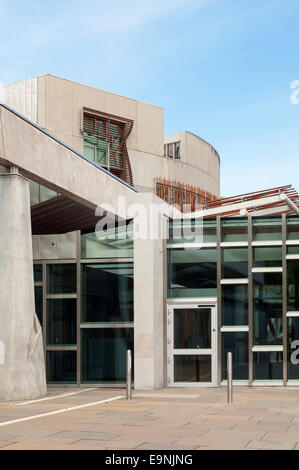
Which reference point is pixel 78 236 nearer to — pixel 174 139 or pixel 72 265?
pixel 72 265

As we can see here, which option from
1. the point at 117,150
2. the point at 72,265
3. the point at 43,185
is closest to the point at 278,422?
the point at 43,185

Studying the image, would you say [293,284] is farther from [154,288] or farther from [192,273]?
[154,288]

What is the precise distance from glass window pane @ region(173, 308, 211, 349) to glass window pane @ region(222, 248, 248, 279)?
3.62 ft

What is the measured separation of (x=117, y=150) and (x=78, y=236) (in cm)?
1642

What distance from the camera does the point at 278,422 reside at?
10859 millimetres

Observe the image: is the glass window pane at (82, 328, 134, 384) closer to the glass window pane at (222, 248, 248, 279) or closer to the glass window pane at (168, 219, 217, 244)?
the glass window pane at (168, 219, 217, 244)

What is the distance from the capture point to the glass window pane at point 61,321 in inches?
739

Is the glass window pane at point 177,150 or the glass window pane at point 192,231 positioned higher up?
the glass window pane at point 177,150

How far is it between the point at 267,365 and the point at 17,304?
6.86 meters

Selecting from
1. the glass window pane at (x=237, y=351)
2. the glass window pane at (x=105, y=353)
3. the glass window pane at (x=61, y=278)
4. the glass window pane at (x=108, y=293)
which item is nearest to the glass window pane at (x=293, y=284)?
the glass window pane at (x=237, y=351)

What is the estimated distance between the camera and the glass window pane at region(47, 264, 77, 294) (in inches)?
748

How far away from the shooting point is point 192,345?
Answer: 59.9 feet

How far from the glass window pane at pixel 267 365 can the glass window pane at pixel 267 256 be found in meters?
2.27

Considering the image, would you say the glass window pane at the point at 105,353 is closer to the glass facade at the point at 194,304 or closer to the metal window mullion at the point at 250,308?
the glass facade at the point at 194,304
